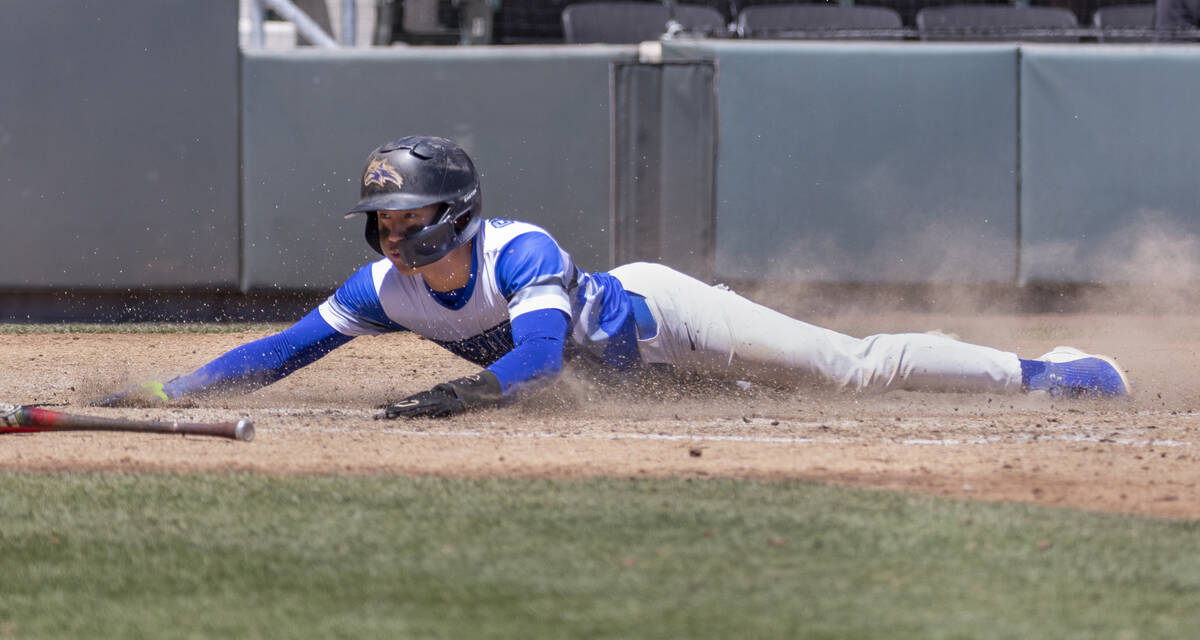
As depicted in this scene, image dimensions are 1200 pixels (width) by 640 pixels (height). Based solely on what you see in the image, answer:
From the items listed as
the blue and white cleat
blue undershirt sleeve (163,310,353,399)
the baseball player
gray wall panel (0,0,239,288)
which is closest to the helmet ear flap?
the baseball player

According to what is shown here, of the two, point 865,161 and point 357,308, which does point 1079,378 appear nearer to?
point 357,308

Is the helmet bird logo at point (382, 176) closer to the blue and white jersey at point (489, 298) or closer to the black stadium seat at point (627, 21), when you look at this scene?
the blue and white jersey at point (489, 298)

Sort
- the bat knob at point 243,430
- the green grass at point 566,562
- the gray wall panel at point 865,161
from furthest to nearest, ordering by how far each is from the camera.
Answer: the gray wall panel at point 865,161, the bat knob at point 243,430, the green grass at point 566,562

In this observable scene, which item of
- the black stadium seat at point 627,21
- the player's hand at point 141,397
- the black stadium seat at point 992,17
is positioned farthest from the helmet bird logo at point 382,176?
the black stadium seat at point 992,17

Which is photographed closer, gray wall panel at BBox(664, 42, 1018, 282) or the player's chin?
the player's chin

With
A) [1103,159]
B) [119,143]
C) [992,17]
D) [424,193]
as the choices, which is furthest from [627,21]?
[424,193]

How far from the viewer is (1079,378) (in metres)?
4.97

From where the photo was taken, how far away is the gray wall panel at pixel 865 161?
807cm

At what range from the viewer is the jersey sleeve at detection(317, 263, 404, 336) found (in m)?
4.56

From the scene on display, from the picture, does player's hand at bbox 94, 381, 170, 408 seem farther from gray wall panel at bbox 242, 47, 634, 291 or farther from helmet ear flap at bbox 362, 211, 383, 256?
gray wall panel at bbox 242, 47, 634, 291

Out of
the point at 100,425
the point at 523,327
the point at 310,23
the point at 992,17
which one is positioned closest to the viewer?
the point at 100,425

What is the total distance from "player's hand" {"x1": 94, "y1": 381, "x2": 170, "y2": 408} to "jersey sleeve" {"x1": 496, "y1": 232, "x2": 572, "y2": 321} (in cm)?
138

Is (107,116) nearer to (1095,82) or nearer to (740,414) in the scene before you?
(740,414)

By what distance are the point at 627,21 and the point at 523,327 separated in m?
6.07
